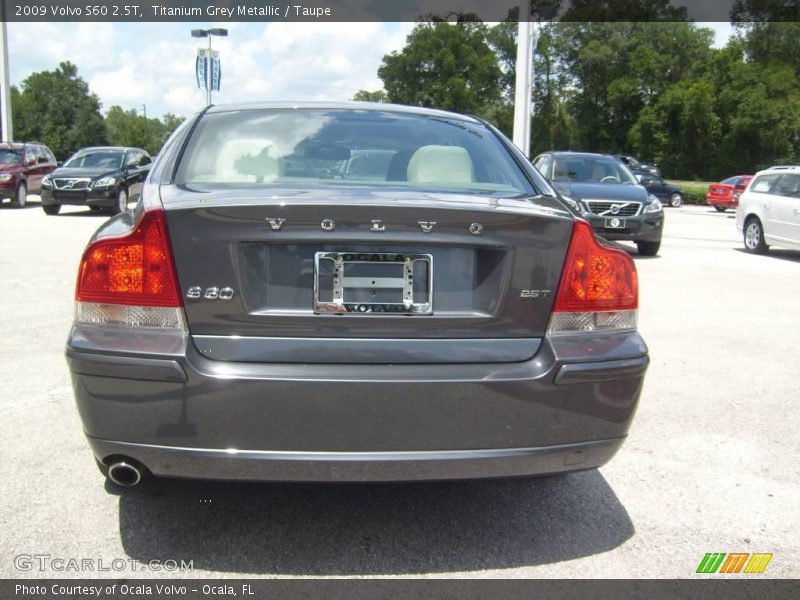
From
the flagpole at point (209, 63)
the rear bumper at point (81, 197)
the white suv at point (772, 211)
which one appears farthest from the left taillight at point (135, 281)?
the flagpole at point (209, 63)

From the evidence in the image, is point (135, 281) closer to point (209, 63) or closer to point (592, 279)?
point (592, 279)

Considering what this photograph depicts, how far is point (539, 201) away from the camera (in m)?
3.06

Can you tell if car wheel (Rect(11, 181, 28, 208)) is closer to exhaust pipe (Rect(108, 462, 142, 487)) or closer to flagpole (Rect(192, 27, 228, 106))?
flagpole (Rect(192, 27, 228, 106))

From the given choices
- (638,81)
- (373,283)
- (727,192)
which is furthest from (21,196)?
(638,81)

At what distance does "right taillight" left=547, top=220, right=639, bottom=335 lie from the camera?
9.26 ft

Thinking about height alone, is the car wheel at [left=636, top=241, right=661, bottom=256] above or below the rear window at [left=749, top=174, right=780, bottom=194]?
below

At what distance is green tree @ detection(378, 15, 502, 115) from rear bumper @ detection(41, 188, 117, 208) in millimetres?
61460

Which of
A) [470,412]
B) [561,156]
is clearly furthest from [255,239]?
[561,156]

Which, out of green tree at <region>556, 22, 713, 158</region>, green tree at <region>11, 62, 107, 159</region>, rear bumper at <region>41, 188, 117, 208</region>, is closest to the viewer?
rear bumper at <region>41, 188, 117, 208</region>

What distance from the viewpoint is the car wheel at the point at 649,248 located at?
13.3 m

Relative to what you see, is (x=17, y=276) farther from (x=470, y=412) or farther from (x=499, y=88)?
(x=499, y=88)

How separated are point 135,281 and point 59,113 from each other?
116077mm

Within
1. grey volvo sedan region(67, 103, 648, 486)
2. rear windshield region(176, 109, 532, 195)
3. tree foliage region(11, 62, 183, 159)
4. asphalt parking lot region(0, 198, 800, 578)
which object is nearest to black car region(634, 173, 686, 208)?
asphalt parking lot region(0, 198, 800, 578)
